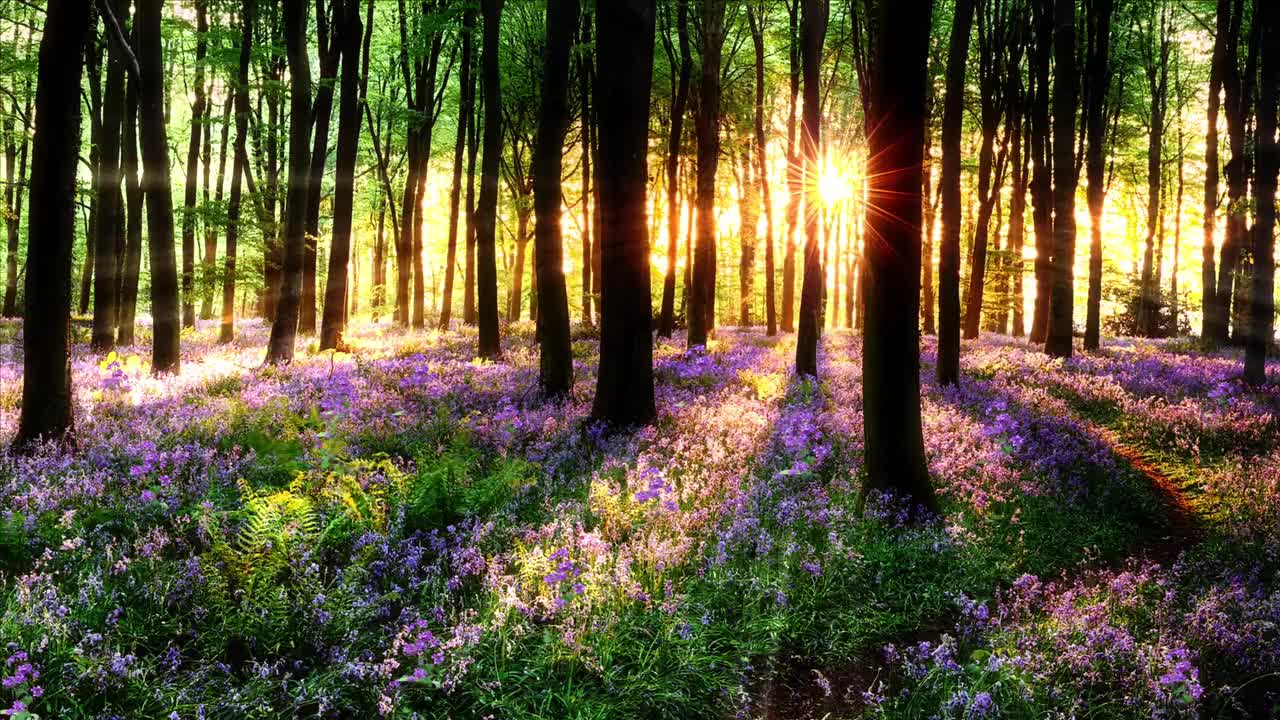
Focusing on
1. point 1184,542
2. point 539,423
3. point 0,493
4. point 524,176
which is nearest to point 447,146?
point 524,176

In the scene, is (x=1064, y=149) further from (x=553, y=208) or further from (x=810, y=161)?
(x=553, y=208)

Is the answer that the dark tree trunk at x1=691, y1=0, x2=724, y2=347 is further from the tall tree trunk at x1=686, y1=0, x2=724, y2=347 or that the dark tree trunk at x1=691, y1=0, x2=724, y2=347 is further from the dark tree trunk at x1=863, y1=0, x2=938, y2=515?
the dark tree trunk at x1=863, y1=0, x2=938, y2=515

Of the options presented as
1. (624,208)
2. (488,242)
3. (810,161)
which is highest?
(810,161)

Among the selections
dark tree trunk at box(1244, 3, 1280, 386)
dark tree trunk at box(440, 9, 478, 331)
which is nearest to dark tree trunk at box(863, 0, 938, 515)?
dark tree trunk at box(1244, 3, 1280, 386)

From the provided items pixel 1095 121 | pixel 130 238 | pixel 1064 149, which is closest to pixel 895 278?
pixel 1064 149

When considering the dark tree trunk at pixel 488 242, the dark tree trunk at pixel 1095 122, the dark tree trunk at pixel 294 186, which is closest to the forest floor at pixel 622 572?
the dark tree trunk at pixel 294 186

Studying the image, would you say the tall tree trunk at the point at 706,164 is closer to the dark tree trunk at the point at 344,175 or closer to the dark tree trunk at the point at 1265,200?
the dark tree trunk at the point at 344,175

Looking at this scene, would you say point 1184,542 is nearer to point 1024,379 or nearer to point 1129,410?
point 1129,410

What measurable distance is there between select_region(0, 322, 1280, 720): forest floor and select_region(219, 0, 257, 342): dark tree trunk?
30.2 ft

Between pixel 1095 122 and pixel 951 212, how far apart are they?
933 cm

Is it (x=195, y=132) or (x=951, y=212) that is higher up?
(x=195, y=132)

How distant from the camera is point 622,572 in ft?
15.2

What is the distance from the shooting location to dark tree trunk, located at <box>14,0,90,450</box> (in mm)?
6891

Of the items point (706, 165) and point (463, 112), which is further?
point (463, 112)
